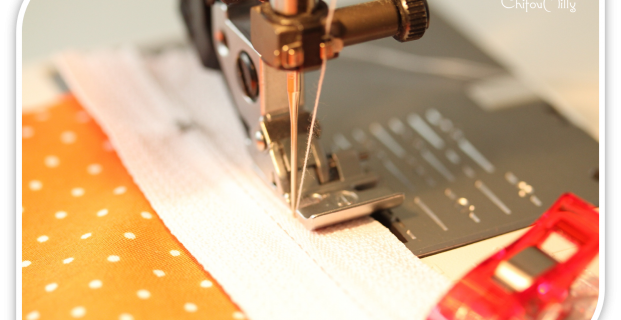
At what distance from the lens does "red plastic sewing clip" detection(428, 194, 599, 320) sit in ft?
1.62

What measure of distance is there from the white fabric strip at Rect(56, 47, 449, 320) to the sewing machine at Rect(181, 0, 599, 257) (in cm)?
4

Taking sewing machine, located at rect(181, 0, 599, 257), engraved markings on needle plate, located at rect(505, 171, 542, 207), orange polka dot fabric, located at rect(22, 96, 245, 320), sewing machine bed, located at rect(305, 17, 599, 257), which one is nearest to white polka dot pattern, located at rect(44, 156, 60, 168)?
orange polka dot fabric, located at rect(22, 96, 245, 320)

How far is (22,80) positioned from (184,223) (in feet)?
1.51

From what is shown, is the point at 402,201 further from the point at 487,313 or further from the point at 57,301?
the point at 57,301

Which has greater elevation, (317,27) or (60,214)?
(317,27)

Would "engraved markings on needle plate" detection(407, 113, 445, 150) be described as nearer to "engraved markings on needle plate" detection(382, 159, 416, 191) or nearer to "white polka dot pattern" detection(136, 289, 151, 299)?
"engraved markings on needle plate" detection(382, 159, 416, 191)

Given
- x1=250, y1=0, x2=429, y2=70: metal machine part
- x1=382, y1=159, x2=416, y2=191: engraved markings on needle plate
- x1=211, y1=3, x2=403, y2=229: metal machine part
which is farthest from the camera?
x1=382, y1=159, x2=416, y2=191: engraved markings on needle plate

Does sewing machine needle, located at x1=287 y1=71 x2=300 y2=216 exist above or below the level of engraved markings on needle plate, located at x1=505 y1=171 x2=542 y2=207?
above

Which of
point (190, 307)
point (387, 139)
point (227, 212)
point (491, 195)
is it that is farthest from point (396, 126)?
point (190, 307)

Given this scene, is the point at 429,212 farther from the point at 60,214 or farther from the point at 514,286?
the point at 60,214

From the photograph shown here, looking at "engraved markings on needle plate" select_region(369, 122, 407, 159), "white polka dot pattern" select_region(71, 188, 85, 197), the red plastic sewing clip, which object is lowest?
"white polka dot pattern" select_region(71, 188, 85, 197)

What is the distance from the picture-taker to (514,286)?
50 cm

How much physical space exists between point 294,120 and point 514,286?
0.84 ft

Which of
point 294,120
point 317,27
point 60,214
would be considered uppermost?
point 317,27
